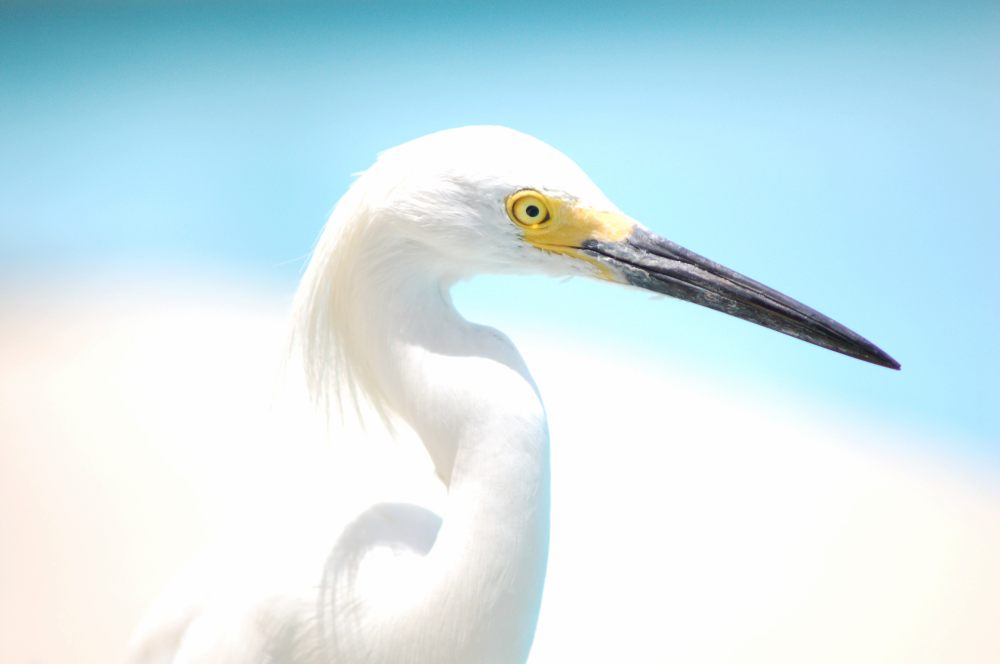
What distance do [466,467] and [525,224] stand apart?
0.97 ft

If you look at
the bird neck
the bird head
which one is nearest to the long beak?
the bird head

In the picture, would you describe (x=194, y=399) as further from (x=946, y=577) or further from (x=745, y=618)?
(x=946, y=577)

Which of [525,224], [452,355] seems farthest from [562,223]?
[452,355]

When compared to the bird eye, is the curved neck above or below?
below

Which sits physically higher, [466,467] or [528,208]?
[528,208]

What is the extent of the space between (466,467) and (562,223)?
311mm

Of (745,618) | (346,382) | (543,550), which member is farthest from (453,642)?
(745,618)

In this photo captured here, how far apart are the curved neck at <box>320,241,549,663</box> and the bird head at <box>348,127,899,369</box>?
70 mm

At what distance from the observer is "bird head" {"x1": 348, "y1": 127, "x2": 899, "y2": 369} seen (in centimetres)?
107

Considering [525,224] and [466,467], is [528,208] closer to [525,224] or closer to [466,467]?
[525,224]

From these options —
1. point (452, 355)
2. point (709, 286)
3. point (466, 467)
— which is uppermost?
point (709, 286)

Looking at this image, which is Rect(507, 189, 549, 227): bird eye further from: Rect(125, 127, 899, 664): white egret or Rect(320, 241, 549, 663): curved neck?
Rect(320, 241, 549, 663): curved neck

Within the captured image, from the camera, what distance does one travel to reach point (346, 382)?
1.21m

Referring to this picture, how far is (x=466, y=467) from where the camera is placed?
1051 mm
